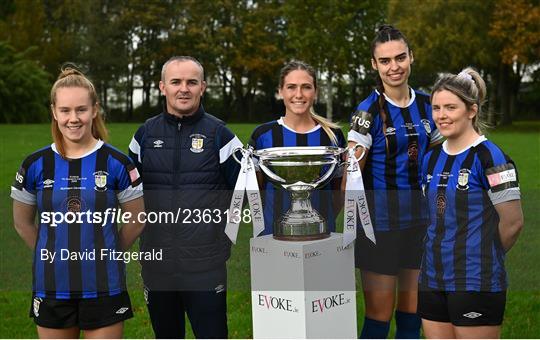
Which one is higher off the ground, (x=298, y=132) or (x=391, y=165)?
(x=298, y=132)

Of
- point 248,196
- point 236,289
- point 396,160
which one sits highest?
point 396,160

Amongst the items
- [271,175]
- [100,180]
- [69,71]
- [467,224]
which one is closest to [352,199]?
[271,175]

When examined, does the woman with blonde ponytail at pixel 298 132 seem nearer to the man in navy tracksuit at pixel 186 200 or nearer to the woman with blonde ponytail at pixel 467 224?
the man in navy tracksuit at pixel 186 200

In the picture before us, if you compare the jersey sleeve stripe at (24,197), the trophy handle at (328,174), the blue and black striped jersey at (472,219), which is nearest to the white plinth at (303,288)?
the trophy handle at (328,174)

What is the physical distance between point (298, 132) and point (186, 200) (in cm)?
58

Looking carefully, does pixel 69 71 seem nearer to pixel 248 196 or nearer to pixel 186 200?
pixel 186 200

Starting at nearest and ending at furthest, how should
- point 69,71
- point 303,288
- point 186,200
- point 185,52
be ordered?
point 303,288 < point 69,71 < point 186,200 < point 185,52

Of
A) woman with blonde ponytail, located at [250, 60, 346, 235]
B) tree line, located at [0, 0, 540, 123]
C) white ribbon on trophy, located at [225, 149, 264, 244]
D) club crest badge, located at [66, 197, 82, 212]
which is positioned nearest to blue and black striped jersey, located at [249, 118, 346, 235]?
woman with blonde ponytail, located at [250, 60, 346, 235]

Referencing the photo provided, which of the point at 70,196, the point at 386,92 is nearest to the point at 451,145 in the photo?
the point at 386,92

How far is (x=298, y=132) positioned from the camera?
9.50 feet

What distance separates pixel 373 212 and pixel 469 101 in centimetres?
74

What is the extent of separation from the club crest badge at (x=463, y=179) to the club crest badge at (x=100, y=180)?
4.19 feet

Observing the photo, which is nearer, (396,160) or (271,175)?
(271,175)

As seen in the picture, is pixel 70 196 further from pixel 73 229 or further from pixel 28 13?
pixel 28 13
